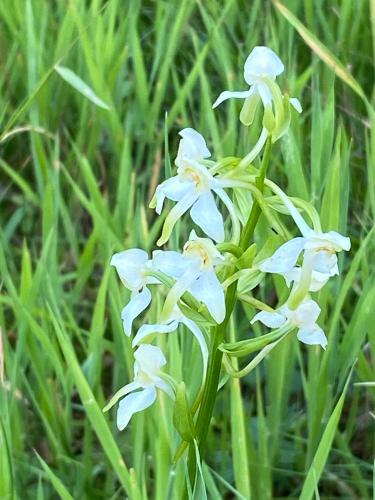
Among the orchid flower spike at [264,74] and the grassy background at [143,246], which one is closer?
the orchid flower spike at [264,74]

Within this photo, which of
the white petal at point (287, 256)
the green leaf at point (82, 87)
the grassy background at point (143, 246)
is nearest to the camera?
the white petal at point (287, 256)

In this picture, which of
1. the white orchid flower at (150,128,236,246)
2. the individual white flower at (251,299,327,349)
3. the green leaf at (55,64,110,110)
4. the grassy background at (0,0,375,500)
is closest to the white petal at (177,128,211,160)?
the white orchid flower at (150,128,236,246)

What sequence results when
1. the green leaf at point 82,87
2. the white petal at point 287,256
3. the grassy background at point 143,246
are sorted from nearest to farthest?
the white petal at point 287,256 → the grassy background at point 143,246 → the green leaf at point 82,87

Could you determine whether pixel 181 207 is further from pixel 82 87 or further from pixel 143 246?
pixel 82 87

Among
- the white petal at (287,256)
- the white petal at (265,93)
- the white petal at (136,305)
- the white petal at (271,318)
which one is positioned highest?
the white petal at (265,93)

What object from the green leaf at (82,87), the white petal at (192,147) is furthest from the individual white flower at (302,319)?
the green leaf at (82,87)

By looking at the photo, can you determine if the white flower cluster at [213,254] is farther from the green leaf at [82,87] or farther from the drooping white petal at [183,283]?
the green leaf at [82,87]

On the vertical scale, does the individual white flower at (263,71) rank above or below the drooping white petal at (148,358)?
above
